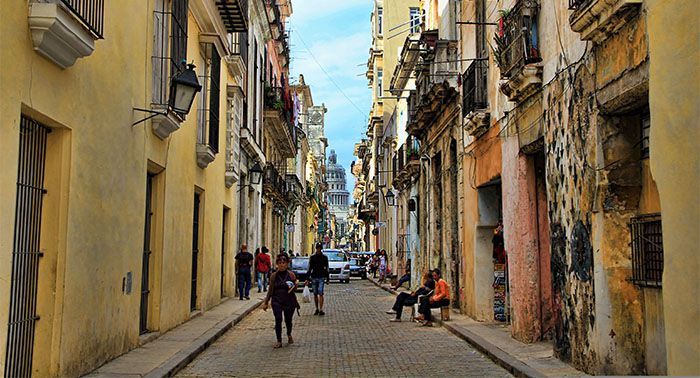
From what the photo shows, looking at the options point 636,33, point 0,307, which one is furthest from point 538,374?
point 0,307

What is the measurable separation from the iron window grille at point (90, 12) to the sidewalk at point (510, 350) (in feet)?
20.2

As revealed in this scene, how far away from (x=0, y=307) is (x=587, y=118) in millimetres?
6442

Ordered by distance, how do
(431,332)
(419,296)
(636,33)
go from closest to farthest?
(636,33)
(431,332)
(419,296)

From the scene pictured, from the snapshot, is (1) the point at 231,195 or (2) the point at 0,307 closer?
(2) the point at 0,307

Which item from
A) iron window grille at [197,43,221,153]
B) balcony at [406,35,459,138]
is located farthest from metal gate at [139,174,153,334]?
balcony at [406,35,459,138]

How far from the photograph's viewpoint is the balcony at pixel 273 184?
31.4m

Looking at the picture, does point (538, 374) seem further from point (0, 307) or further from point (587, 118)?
point (0, 307)

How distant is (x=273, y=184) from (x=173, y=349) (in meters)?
22.5

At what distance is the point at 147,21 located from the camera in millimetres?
11148

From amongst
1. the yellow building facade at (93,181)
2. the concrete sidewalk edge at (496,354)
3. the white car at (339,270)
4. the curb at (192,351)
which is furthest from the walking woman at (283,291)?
the white car at (339,270)

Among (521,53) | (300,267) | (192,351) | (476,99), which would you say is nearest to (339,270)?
(300,267)

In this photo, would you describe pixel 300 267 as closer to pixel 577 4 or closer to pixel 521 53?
pixel 521 53

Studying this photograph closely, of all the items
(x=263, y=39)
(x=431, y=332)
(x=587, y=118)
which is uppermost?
(x=263, y=39)

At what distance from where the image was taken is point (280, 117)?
32.2m
